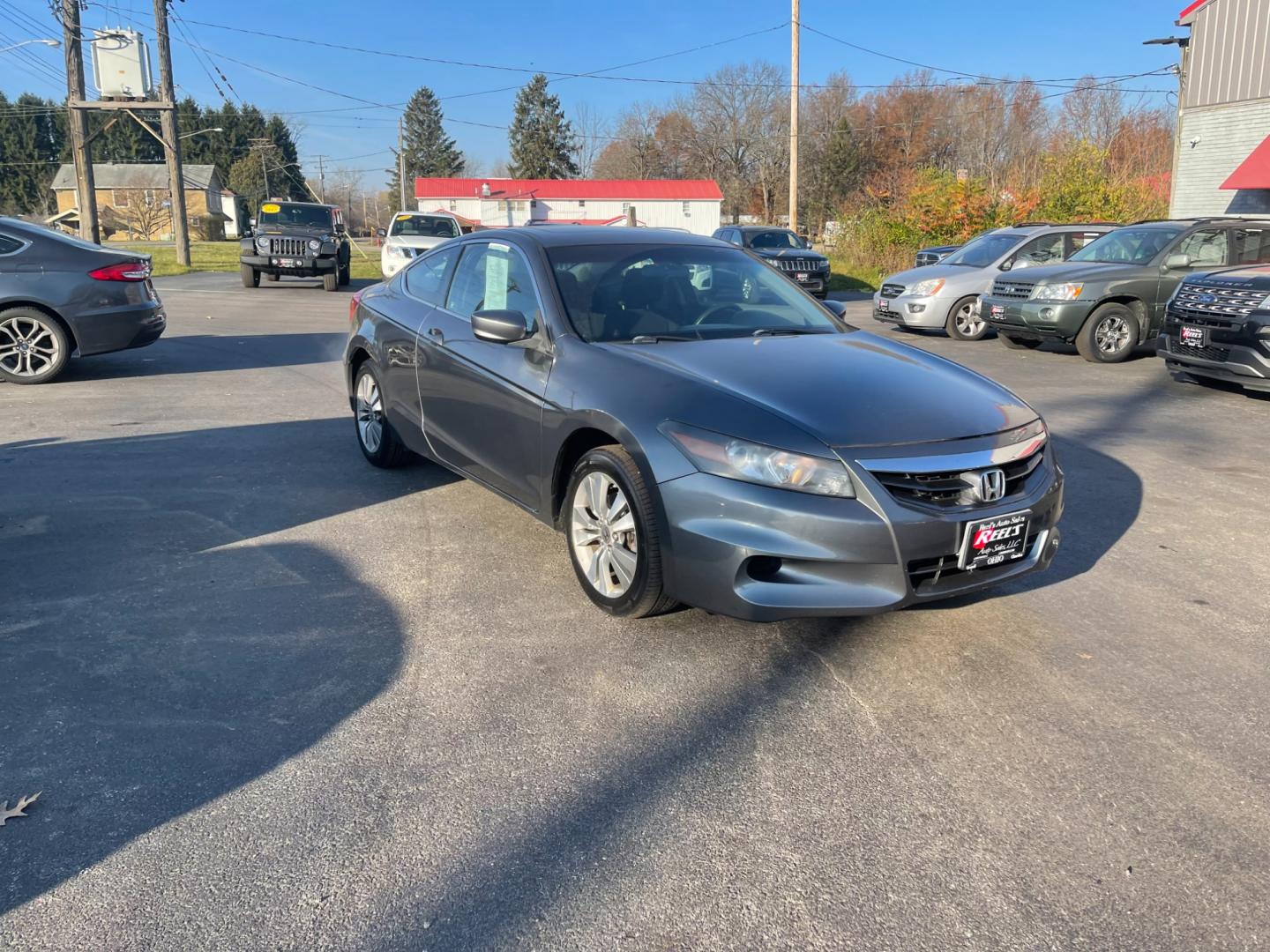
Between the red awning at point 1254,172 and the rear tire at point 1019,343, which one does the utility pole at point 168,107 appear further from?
the red awning at point 1254,172

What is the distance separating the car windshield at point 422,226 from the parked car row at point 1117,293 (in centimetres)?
1117

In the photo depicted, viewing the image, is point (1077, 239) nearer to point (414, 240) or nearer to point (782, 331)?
point (782, 331)

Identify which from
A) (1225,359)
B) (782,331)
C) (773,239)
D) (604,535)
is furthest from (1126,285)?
(773,239)

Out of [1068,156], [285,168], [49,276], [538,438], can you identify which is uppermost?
[285,168]

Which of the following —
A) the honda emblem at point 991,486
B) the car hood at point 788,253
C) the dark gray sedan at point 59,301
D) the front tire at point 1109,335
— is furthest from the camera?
the car hood at point 788,253

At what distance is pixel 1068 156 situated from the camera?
89.5 ft

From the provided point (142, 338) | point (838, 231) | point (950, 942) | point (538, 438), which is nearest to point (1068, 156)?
point (838, 231)

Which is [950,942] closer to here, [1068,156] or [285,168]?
[1068,156]

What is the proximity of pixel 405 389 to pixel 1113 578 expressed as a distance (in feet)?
12.6

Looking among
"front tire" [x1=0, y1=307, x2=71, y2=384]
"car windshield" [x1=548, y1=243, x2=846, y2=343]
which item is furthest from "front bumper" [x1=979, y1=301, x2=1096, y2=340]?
"front tire" [x1=0, y1=307, x2=71, y2=384]

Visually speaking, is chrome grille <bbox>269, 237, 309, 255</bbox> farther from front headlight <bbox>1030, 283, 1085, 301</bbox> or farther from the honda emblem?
the honda emblem

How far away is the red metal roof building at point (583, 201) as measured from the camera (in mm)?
66438

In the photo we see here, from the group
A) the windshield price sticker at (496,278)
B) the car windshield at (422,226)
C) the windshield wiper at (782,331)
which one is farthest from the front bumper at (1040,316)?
the car windshield at (422,226)

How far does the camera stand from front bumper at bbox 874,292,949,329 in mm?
14875
